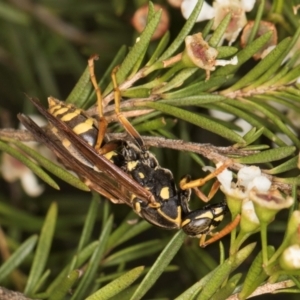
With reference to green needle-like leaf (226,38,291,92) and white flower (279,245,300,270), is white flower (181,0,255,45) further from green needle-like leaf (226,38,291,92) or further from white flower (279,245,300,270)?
white flower (279,245,300,270)

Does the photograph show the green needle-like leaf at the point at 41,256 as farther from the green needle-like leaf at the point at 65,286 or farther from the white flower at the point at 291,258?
the white flower at the point at 291,258

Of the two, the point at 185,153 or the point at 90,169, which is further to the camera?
the point at 185,153

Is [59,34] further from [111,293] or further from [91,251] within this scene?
[111,293]

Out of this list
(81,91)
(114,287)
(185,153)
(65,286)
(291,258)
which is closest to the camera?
(291,258)

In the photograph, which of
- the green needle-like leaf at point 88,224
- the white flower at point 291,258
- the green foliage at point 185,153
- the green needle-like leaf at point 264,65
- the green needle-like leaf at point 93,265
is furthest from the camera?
the green needle-like leaf at point 88,224

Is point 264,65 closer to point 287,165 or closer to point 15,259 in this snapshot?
point 287,165

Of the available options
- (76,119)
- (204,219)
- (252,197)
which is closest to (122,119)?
(76,119)

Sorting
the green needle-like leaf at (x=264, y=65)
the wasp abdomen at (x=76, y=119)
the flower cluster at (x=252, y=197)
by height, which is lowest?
the wasp abdomen at (x=76, y=119)

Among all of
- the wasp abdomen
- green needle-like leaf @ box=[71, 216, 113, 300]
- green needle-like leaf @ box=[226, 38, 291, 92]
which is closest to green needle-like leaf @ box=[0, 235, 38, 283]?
green needle-like leaf @ box=[71, 216, 113, 300]

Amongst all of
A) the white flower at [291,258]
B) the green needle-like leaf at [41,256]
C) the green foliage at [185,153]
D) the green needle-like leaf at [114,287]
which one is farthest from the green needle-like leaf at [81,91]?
the white flower at [291,258]
